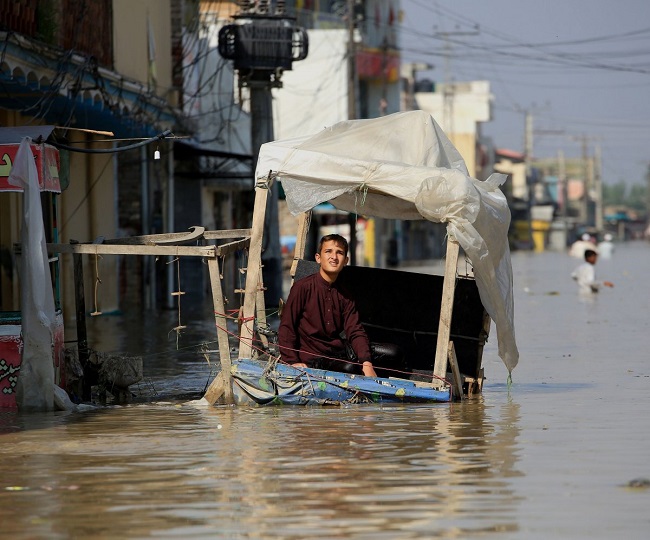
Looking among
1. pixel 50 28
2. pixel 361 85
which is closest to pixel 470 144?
pixel 361 85

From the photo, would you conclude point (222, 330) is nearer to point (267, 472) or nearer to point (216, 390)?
point (216, 390)

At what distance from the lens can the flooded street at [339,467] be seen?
638 cm

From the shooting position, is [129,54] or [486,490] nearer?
[486,490]

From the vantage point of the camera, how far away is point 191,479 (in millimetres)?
7547

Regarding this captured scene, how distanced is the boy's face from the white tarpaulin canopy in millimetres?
406

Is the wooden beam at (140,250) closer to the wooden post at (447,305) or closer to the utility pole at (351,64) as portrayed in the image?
the wooden post at (447,305)

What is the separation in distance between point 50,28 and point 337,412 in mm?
8786

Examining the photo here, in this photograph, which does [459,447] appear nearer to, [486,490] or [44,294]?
[486,490]

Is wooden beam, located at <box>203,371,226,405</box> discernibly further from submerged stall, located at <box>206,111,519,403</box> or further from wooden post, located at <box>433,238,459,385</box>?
wooden post, located at <box>433,238,459,385</box>

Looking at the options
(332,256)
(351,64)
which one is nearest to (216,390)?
(332,256)

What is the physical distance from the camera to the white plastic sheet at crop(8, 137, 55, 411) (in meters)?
10.5

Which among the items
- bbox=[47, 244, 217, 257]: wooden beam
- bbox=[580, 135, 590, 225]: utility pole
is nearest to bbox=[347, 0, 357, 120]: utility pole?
bbox=[47, 244, 217, 257]: wooden beam

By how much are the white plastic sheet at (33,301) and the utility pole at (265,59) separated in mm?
13100

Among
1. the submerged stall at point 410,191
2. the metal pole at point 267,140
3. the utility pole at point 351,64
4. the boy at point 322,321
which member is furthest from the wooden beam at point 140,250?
the utility pole at point 351,64
